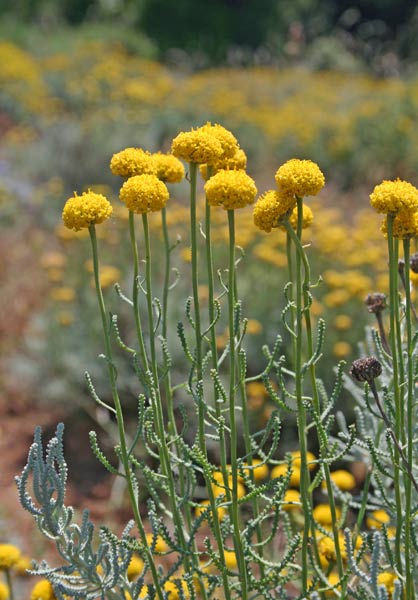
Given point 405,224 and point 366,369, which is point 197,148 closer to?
point 405,224

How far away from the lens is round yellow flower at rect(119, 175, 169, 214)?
→ 120cm

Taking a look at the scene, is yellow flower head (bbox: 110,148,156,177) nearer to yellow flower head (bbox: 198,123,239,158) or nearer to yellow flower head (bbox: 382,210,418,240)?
yellow flower head (bbox: 198,123,239,158)

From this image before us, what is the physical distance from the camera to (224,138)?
49.4 inches

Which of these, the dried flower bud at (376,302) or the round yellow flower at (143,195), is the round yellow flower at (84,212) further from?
the dried flower bud at (376,302)

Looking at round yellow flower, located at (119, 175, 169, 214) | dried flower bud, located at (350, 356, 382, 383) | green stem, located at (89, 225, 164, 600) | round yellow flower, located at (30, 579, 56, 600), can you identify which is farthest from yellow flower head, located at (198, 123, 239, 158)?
round yellow flower, located at (30, 579, 56, 600)

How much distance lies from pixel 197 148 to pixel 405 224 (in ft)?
1.13

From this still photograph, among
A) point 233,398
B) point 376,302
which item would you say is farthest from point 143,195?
point 376,302

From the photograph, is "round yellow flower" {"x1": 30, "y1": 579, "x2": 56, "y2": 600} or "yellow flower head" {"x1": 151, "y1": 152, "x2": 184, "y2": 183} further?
"round yellow flower" {"x1": 30, "y1": 579, "x2": 56, "y2": 600}

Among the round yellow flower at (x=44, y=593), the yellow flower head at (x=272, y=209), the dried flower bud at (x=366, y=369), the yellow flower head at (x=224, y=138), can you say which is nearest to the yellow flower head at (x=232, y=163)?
the yellow flower head at (x=224, y=138)

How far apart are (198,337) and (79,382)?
2.17 m

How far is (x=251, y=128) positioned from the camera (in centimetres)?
754

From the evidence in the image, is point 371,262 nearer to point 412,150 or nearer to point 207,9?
point 412,150

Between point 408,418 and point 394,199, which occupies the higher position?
point 394,199

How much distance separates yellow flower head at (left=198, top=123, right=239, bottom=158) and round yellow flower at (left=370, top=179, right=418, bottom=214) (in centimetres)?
26
